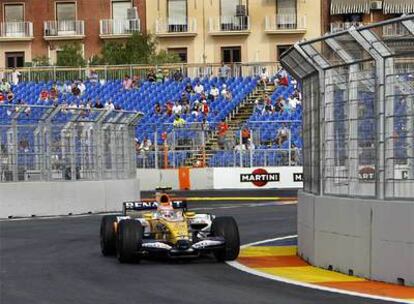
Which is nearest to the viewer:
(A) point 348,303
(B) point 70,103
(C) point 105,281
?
(A) point 348,303

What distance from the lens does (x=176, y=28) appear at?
194 feet

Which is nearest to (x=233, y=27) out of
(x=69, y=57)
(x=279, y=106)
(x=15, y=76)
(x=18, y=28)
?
(x=69, y=57)

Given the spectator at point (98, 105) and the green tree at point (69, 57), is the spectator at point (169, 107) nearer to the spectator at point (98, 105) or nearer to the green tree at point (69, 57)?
the spectator at point (98, 105)

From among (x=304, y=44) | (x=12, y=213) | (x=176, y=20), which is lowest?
(x=12, y=213)

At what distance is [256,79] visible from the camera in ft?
151

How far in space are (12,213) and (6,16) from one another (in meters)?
39.0

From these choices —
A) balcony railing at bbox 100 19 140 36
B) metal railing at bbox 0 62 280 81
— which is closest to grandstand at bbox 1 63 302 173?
metal railing at bbox 0 62 280 81

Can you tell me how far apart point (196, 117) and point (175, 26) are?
18.7m

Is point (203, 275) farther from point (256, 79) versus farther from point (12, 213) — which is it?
point (256, 79)

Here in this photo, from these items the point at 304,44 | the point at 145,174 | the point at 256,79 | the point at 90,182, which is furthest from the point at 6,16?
the point at 304,44

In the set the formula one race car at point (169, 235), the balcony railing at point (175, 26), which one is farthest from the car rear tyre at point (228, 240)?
the balcony railing at point (175, 26)

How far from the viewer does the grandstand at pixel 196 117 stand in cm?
3547

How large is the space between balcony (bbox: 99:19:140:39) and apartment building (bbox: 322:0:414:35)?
38.2 feet

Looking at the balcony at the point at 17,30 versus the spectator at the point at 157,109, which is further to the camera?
the balcony at the point at 17,30
